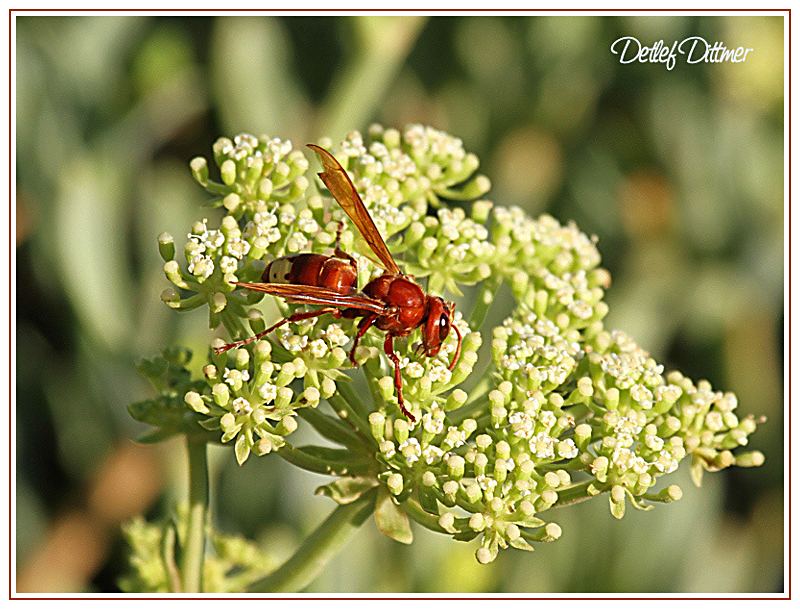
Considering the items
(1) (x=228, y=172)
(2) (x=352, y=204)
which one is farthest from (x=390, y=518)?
(1) (x=228, y=172)

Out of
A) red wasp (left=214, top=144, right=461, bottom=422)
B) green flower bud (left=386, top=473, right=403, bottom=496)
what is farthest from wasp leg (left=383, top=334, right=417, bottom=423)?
green flower bud (left=386, top=473, right=403, bottom=496)

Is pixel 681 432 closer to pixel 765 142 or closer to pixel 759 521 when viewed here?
pixel 759 521

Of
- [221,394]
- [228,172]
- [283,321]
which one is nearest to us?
[221,394]

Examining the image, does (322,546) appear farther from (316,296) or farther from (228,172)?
(228,172)

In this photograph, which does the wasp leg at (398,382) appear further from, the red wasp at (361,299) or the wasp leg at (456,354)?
the wasp leg at (456,354)

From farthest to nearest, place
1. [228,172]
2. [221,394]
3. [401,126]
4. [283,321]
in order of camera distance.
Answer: [401,126] → [228,172] → [283,321] → [221,394]

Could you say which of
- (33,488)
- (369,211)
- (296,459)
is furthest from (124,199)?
(296,459)

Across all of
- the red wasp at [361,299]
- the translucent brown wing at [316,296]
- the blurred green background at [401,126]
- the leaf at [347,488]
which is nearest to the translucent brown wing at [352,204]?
the red wasp at [361,299]
